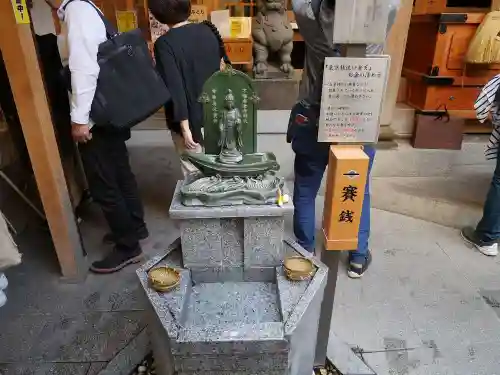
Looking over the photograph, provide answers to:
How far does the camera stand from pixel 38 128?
7.97ft

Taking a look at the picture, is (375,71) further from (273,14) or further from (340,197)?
(273,14)

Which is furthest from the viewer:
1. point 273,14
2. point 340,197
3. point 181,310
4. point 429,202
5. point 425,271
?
point 273,14

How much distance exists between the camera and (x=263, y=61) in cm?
451

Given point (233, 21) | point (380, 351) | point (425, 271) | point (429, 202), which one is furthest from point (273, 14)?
point (380, 351)

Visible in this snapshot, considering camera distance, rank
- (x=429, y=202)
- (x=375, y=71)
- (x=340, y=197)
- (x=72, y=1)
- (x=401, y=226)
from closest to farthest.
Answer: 1. (x=375, y=71)
2. (x=340, y=197)
3. (x=72, y=1)
4. (x=401, y=226)
5. (x=429, y=202)

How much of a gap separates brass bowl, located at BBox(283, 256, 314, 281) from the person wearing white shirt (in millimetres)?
1463

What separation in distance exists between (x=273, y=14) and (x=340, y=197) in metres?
3.43

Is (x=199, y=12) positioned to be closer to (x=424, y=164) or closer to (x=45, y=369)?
(x=424, y=164)

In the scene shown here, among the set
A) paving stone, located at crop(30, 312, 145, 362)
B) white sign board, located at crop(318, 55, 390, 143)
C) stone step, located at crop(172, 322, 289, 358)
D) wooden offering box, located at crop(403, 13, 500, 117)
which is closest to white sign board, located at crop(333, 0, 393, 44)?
white sign board, located at crop(318, 55, 390, 143)

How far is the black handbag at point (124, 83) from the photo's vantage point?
7.79ft

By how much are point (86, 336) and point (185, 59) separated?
1.98m

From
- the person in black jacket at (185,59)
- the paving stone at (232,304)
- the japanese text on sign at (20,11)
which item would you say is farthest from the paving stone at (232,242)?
the japanese text on sign at (20,11)

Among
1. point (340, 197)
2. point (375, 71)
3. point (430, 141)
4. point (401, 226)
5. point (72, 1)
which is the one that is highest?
point (72, 1)

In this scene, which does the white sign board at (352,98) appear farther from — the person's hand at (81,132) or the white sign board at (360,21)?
the person's hand at (81,132)
